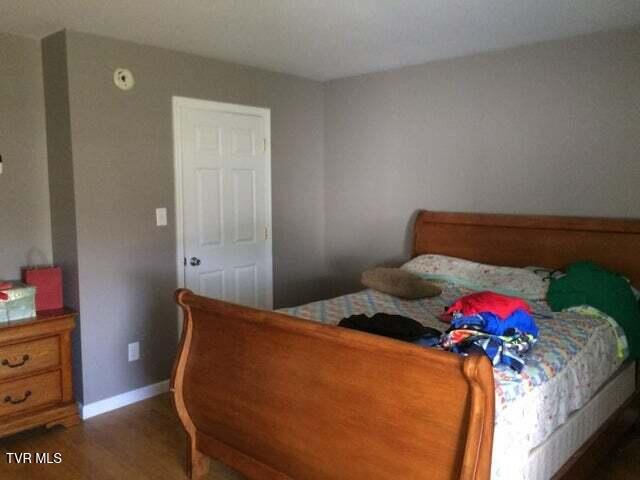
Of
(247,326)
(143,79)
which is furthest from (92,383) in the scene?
(143,79)

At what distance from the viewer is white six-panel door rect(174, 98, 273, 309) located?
3736mm

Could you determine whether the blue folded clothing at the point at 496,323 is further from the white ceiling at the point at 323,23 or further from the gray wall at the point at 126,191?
the gray wall at the point at 126,191

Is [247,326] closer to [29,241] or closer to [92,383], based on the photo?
[92,383]

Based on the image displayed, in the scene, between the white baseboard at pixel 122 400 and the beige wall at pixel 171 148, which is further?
the white baseboard at pixel 122 400

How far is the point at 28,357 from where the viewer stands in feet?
9.99

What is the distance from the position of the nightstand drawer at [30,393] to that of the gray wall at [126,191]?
21cm

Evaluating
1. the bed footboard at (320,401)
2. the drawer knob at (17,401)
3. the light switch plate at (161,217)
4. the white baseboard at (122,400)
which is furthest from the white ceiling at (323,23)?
the white baseboard at (122,400)

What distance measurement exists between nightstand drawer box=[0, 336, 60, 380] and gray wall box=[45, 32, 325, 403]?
20 cm

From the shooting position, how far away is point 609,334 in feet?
8.98

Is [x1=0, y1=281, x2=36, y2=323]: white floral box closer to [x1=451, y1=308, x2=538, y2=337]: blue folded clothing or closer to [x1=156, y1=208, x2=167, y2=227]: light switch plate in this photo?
[x1=156, y1=208, x2=167, y2=227]: light switch plate

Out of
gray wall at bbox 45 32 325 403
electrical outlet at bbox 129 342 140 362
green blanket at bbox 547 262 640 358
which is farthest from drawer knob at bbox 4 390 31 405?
green blanket at bbox 547 262 640 358

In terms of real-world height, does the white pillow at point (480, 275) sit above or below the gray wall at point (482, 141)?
below

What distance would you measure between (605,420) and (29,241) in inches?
135

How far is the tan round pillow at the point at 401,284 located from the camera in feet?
10.9
